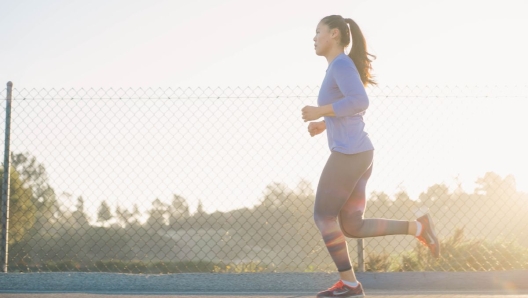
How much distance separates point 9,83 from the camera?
5035mm

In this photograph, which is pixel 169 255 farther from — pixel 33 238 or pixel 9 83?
pixel 9 83

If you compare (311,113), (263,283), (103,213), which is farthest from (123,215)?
(311,113)

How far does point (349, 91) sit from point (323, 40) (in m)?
0.38

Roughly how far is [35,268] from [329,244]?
282cm

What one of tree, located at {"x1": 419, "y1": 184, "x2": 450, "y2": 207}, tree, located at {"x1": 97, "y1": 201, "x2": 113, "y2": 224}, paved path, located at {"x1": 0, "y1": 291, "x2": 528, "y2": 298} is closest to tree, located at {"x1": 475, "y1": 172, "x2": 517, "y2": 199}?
tree, located at {"x1": 419, "y1": 184, "x2": 450, "y2": 207}

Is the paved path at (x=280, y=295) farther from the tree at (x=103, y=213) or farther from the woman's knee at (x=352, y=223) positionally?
the tree at (x=103, y=213)

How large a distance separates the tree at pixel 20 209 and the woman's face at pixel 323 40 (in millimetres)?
3192

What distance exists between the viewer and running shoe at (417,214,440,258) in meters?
3.53

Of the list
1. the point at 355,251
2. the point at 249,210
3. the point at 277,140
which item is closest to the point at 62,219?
the point at 249,210

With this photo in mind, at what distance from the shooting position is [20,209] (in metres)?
5.92

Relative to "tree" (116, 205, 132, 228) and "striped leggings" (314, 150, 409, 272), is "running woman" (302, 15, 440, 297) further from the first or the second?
"tree" (116, 205, 132, 228)

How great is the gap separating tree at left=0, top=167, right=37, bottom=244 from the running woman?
3.22 meters

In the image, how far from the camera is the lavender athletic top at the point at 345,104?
3111 millimetres

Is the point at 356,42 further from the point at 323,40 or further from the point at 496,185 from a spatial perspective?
the point at 496,185
